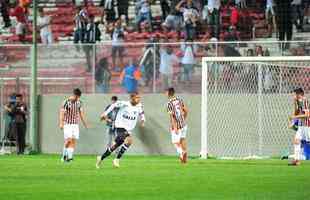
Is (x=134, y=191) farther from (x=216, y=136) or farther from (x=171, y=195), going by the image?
(x=216, y=136)

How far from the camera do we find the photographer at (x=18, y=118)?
35250 mm

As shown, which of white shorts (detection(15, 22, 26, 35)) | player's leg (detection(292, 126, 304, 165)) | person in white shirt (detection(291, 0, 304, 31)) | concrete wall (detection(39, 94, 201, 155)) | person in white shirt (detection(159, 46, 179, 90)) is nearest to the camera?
player's leg (detection(292, 126, 304, 165))

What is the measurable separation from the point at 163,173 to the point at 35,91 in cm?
1488

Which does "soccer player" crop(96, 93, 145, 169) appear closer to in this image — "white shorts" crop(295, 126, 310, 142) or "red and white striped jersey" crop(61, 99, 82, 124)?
"red and white striped jersey" crop(61, 99, 82, 124)

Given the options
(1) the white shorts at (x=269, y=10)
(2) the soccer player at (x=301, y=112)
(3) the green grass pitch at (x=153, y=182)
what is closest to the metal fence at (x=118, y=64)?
(1) the white shorts at (x=269, y=10)

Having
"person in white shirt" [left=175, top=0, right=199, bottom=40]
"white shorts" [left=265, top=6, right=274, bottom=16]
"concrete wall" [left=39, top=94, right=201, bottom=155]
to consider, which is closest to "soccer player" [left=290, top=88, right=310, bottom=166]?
"concrete wall" [left=39, top=94, right=201, bottom=155]

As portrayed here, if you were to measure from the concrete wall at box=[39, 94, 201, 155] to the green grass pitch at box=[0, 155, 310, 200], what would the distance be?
8.92 meters

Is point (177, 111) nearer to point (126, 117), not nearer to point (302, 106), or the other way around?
point (302, 106)

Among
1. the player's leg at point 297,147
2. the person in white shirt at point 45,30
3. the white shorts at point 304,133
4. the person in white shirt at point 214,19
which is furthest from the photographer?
the person in white shirt at point 45,30

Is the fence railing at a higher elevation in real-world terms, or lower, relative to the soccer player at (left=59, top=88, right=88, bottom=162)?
higher

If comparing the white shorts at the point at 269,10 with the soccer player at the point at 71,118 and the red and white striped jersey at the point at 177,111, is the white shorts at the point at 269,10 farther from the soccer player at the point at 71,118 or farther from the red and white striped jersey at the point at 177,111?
the soccer player at the point at 71,118

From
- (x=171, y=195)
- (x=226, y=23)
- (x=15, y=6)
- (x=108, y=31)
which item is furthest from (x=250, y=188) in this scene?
(x=15, y=6)

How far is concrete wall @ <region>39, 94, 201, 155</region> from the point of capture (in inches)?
1348

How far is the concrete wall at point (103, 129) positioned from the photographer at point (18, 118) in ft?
3.46
